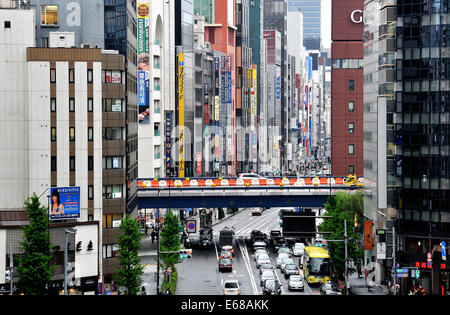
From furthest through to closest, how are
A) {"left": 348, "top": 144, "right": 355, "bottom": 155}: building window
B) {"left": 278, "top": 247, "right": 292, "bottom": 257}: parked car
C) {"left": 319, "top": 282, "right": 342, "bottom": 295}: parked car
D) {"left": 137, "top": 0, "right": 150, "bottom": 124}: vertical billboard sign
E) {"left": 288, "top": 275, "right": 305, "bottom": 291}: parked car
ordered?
{"left": 348, "top": 144, "right": 355, "bottom": 155}: building window < {"left": 137, "top": 0, "right": 150, "bottom": 124}: vertical billboard sign < {"left": 278, "top": 247, "right": 292, "bottom": 257}: parked car < {"left": 288, "top": 275, "right": 305, "bottom": 291}: parked car < {"left": 319, "top": 282, "right": 342, "bottom": 295}: parked car

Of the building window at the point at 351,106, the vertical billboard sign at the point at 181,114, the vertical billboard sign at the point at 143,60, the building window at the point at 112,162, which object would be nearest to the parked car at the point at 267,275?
the building window at the point at 112,162

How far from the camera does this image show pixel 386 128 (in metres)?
73.1

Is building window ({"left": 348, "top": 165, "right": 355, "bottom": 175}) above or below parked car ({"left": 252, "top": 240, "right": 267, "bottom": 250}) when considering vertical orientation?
above

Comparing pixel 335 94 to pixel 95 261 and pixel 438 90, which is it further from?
pixel 95 261

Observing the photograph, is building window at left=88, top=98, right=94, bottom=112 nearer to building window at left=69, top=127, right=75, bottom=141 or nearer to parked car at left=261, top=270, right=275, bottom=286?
building window at left=69, top=127, right=75, bottom=141

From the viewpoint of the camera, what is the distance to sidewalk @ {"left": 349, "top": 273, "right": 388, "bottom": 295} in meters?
Answer: 68.2

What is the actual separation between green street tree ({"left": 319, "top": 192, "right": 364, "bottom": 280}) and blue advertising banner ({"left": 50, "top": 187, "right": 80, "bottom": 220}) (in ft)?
66.0

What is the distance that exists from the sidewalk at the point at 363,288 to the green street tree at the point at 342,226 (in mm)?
1814

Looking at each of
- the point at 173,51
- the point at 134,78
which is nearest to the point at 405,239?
the point at 134,78

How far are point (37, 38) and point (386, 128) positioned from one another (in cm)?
3729

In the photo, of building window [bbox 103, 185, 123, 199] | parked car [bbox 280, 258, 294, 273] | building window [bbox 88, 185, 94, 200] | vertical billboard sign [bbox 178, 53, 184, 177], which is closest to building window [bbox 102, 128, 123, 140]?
building window [bbox 103, 185, 123, 199]

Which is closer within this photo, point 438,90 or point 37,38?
point 438,90

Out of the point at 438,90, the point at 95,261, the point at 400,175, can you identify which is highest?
the point at 438,90
